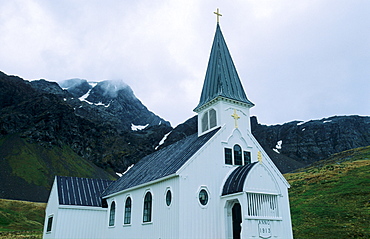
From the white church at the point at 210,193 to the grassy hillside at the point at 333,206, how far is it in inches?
241

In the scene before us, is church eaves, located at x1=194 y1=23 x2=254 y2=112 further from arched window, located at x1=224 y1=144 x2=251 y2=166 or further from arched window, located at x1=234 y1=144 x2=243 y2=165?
arched window, located at x1=224 y1=144 x2=251 y2=166

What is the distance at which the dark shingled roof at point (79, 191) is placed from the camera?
26344 millimetres

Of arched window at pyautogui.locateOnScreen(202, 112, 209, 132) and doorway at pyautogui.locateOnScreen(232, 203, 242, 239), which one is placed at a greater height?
arched window at pyautogui.locateOnScreen(202, 112, 209, 132)

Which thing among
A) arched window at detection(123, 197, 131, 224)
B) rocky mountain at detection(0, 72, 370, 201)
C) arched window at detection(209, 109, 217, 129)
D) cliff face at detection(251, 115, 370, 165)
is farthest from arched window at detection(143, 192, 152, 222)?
cliff face at detection(251, 115, 370, 165)

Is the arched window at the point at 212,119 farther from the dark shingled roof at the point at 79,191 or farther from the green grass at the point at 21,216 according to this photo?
the green grass at the point at 21,216

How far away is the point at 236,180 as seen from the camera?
719 inches

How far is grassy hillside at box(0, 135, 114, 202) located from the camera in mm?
83750

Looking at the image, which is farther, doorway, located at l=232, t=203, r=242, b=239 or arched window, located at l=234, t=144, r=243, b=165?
arched window, located at l=234, t=144, r=243, b=165

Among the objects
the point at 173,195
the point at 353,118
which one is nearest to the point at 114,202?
the point at 173,195

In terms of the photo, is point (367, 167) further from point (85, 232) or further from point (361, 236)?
point (85, 232)

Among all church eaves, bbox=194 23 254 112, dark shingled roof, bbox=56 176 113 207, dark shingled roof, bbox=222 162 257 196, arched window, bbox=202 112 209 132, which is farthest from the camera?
dark shingled roof, bbox=56 176 113 207

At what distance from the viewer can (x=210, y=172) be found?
62.8ft

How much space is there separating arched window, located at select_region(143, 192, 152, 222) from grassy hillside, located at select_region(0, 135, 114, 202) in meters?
70.2

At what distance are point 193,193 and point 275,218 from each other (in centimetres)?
471
